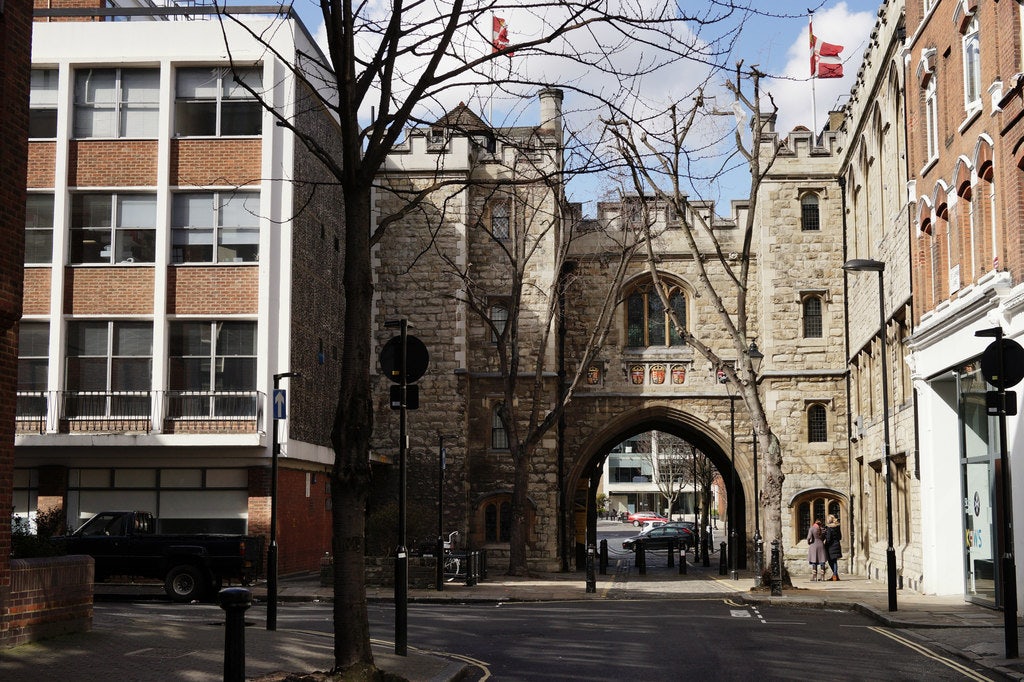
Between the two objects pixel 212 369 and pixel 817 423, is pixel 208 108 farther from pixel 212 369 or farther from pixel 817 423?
pixel 817 423

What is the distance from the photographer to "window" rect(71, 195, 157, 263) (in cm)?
2925

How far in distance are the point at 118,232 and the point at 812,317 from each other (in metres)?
20.2

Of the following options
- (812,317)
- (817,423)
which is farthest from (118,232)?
(817,423)

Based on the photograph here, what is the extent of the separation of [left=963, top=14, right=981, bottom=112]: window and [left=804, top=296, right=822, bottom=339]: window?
15.6m

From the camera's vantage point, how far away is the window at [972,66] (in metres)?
20.3

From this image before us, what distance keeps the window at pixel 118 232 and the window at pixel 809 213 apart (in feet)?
62.8

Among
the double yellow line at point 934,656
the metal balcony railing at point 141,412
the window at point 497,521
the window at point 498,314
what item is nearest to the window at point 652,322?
the window at point 498,314

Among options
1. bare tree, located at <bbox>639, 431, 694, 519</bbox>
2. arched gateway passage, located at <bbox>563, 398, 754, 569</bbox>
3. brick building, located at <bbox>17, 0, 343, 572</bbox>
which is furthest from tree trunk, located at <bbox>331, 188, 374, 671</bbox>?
bare tree, located at <bbox>639, 431, 694, 519</bbox>

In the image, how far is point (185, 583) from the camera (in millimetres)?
22219

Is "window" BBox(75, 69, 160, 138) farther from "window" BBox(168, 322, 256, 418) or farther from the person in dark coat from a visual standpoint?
the person in dark coat

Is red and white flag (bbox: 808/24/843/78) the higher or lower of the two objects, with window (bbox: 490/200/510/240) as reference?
higher

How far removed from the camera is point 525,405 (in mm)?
36844

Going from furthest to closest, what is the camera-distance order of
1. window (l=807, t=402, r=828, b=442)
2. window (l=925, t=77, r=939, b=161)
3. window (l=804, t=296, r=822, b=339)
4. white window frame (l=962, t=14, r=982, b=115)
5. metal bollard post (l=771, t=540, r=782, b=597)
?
window (l=804, t=296, r=822, b=339)
window (l=807, t=402, r=828, b=442)
metal bollard post (l=771, t=540, r=782, b=597)
window (l=925, t=77, r=939, b=161)
white window frame (l=962, t=14, r=982, b=115)

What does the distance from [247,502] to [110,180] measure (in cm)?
862
